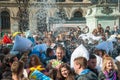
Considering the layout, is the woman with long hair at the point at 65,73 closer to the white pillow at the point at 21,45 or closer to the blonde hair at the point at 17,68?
the blonde hair at the point at 17,68

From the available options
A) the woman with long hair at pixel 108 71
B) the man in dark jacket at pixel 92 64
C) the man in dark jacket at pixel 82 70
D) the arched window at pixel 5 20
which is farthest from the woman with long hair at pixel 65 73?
the arched window at pixel 5 20

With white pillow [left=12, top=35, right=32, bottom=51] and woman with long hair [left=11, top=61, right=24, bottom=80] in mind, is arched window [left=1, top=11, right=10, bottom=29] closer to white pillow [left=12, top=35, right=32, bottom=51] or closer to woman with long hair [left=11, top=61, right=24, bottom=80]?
white pillow [left=12, top=35, right=32, bottom=51]

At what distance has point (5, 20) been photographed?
7875 centimetres

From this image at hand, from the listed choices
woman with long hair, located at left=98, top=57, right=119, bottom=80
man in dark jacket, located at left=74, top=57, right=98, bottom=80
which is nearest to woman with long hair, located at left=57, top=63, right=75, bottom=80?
man in dark jacket, located at left=74, top=57, right=98, bottom=80

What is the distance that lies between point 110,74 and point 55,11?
6539 cm

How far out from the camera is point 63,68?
8914mm

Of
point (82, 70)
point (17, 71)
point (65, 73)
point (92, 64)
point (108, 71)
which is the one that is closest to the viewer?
point (17, 71)

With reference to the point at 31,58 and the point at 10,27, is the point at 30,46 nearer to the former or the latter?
the point at 31,58

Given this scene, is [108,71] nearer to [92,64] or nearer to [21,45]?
[92,64]

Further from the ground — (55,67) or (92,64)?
(92,64)

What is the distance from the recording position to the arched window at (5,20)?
76725 mm

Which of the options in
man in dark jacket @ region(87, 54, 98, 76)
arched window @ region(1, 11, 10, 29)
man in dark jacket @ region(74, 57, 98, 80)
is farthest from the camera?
arched window @ region(1, 11, 10, 29)

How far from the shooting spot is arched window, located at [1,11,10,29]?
7672 centimetres

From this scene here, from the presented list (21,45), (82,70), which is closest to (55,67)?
(82,70)
